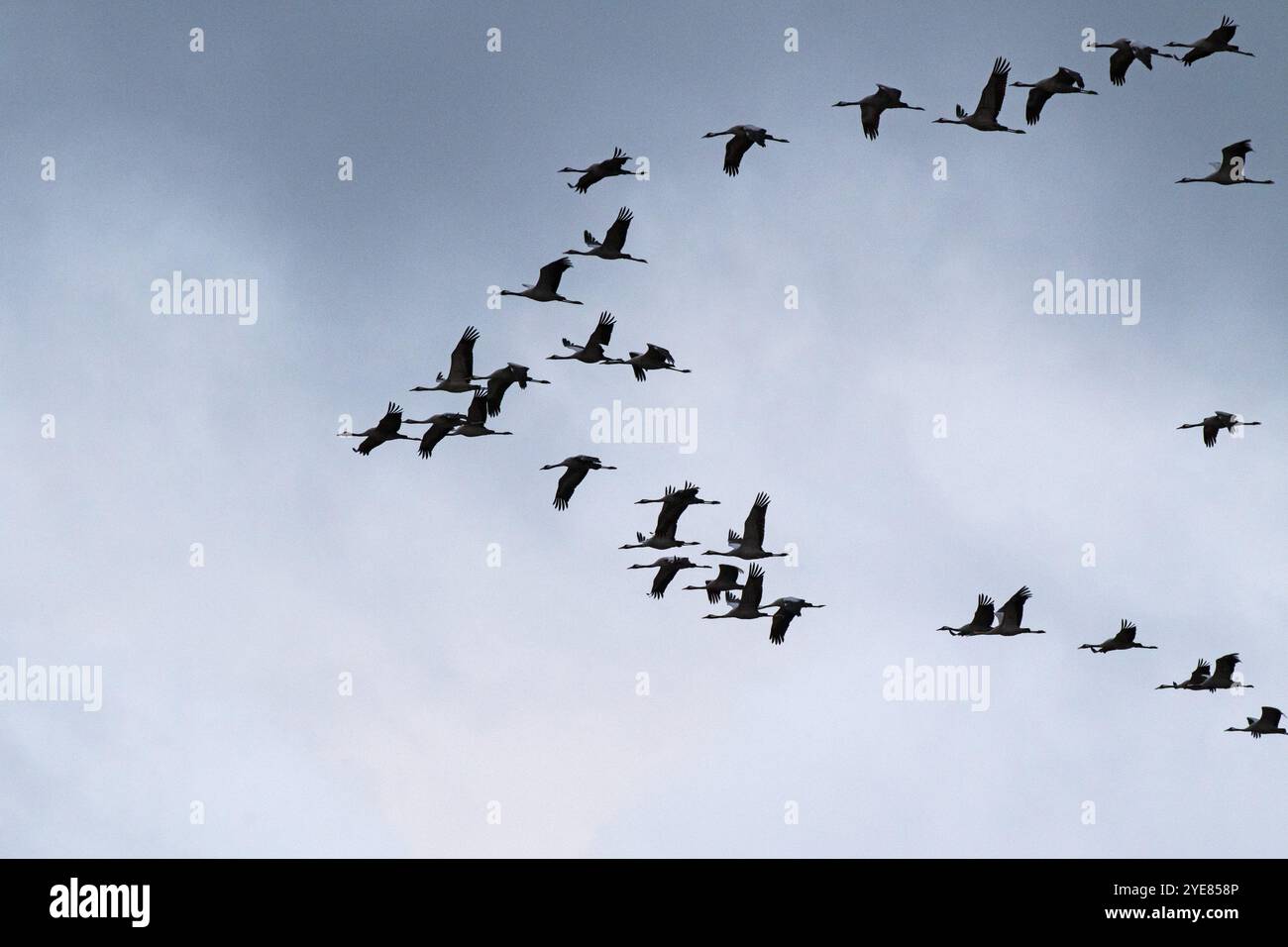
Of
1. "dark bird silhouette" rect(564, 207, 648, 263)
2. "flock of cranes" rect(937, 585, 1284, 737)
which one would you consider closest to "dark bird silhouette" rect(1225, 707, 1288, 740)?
"flock of cranes" rect(937, 585, 1284, 737)

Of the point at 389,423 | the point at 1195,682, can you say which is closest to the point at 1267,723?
the point at 1195,682

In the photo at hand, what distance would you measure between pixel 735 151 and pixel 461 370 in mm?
9238

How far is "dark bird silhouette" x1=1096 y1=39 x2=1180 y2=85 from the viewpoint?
178ft

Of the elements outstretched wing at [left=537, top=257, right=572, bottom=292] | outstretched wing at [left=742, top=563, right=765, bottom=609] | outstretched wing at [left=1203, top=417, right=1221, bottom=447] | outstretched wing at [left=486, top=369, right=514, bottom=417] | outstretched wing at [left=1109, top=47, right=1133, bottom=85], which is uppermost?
outstretched wing at [left=1109, top=47, right=1133, bottom=85]

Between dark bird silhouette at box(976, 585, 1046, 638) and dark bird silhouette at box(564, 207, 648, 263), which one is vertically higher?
dark bird silhouette at box(564, 207, 648, 263)

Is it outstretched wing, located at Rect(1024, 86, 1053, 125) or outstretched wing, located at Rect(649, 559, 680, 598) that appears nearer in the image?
outstretched wing, located at Rect(1024, 86, 1053, 125)

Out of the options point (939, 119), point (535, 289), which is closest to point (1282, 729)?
point (939, 119)

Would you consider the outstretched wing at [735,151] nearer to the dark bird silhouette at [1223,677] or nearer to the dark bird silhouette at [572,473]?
the dark bird silhouette at [572,473]

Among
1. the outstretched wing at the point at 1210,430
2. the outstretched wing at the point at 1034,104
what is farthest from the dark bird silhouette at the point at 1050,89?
the outstretched wing at the point at 1210,430

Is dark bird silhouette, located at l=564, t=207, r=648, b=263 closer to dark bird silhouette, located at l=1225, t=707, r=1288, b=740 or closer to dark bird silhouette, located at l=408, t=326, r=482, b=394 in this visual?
dark bird silhouette, located at l=408, t=326, r=482, b=394

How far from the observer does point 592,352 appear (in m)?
58.2

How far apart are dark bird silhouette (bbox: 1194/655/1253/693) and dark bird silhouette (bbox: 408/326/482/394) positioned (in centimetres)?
2133

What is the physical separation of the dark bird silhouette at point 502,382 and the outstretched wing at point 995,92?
13477mm

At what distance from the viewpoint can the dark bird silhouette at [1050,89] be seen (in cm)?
5503
